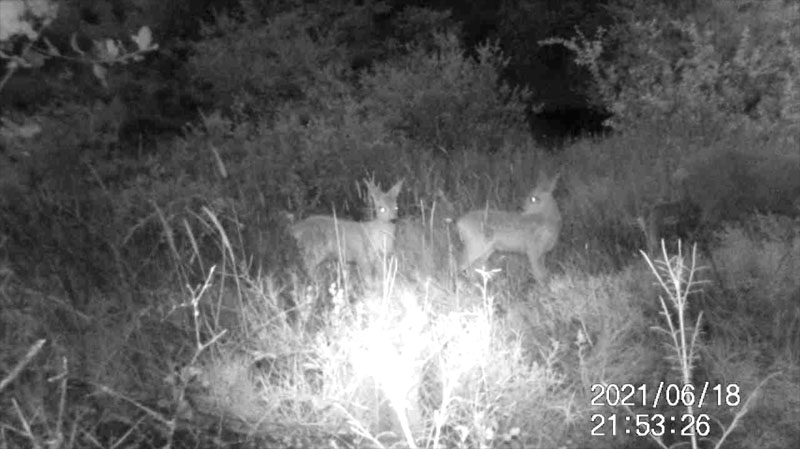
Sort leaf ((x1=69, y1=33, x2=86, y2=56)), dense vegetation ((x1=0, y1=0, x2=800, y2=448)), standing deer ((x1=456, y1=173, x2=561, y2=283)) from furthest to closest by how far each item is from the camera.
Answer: standing deer ((x1=456, y1=173, x2=561, y2=283)) → dense vegetation ((x1=0, y1=0, x2=800, y2=448)) → leaf ((x1=69, y1=33, x2=86, y2=56))

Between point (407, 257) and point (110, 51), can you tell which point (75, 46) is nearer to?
point (110, 51)

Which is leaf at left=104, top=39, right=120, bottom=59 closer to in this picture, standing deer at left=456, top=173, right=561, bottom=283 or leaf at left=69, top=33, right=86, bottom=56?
leaf at left=69, top=33, right=86, bottom=56

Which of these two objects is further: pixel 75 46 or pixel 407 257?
pixel 407 257

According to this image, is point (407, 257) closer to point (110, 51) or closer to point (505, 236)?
point (505, 236)

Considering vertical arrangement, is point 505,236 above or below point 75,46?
below

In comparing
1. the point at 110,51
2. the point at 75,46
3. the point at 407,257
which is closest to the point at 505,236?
the point at 407,257

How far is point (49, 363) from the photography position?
24.0 ft

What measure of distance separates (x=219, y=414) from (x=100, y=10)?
1316cm

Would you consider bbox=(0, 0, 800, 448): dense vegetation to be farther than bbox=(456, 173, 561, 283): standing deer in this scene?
No

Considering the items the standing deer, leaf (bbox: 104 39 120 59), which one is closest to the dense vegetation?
leaf (bbox: 104 39 120 59)

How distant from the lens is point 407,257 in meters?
9.37

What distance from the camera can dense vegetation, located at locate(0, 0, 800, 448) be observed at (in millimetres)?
6637

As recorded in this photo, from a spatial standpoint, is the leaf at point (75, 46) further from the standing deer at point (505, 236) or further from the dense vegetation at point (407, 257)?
the standing deer at point (505, 236)

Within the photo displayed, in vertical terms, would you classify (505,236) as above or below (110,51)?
below
